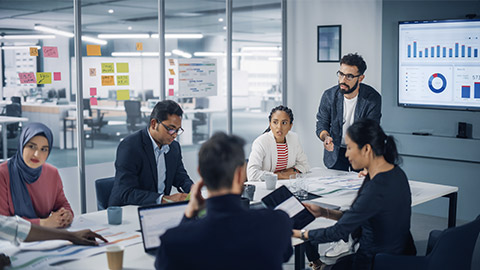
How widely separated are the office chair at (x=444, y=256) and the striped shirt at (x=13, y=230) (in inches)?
67.0

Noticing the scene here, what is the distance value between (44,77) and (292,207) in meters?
2.86

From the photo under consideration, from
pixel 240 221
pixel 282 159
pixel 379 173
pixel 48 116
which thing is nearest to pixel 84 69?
pixel 48 116

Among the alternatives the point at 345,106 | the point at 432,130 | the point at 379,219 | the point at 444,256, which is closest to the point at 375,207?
the point at 379,219

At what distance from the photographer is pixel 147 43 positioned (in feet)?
17.9

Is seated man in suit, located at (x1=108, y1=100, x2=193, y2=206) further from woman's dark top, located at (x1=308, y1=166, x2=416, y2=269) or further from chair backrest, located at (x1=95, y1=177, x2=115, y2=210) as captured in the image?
woman's dark top, located at (x1=308, y1=166, x2=416, y2=269)

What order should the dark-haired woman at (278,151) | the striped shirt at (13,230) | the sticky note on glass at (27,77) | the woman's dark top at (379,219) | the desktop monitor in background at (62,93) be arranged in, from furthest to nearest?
the desktop monitor in background at (62,93), the sticky note on glass at (27,77), the dark-haired woman at (278,151), the woman's dark top at (379,219), the striped shirt at (13,230)

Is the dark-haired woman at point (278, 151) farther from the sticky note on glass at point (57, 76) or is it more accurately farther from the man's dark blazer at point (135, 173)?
the sticky note on glass at point (57, 76)

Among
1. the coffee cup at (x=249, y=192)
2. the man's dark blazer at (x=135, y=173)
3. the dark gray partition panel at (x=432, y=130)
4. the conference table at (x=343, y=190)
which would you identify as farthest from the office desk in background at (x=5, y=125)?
the dark gray partition panel at (x=432, y=130)

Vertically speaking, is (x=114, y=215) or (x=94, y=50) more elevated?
(x=94, y=50)

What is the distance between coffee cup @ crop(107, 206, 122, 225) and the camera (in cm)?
291

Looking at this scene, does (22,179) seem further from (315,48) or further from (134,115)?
(315,48)

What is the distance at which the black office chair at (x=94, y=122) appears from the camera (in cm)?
→ 501

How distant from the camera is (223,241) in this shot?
68.2 inches

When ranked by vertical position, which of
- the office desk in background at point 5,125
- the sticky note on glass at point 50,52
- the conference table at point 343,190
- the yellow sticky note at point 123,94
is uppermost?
the sticky note on glass at point 50,52
